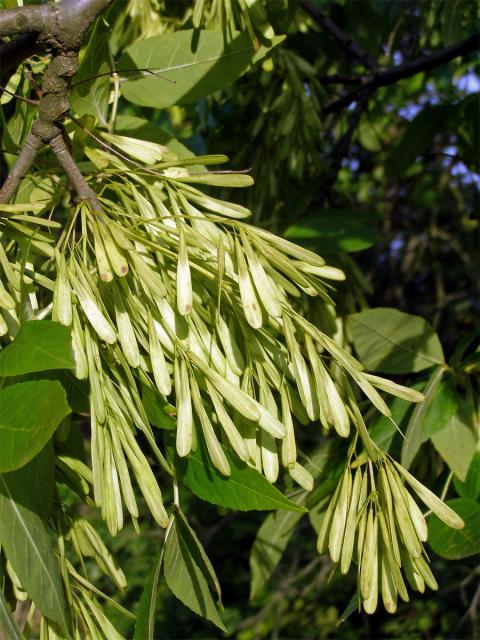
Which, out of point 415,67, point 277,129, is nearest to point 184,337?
point 277,129

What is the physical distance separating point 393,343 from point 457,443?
18 cm

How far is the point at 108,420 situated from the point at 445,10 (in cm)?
110

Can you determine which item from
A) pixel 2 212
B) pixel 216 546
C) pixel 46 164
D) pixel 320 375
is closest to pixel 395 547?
pixel 320 375

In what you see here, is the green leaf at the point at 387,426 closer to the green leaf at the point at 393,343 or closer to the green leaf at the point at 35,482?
the green leaf at the point at 393,343

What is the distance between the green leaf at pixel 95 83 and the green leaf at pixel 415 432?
58 centimetres

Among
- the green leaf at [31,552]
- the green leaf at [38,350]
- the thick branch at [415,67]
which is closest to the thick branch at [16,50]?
the green leaf at [38,350]

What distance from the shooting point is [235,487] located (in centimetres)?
73

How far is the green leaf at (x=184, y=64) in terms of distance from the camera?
3.36 ft

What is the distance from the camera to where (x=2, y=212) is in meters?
0.74

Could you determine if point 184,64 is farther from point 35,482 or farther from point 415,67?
point 415,67

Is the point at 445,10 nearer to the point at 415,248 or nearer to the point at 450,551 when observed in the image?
the point at 450,551

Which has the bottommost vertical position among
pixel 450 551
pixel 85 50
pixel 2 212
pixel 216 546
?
pixel 216 546

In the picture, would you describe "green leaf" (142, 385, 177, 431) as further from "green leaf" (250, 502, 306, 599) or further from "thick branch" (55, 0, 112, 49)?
"green leaf" (250, 502, 306, 599)

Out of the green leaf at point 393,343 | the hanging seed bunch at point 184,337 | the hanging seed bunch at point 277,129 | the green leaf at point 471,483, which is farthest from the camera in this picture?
the hanging seed bunch at point 277,129
